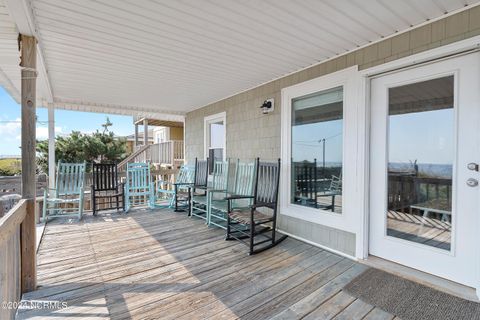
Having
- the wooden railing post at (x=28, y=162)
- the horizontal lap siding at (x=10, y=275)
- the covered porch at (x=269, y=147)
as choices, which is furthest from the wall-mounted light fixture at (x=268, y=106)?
the horizontal lap siding at (x=10, y=275)

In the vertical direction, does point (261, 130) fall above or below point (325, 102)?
below

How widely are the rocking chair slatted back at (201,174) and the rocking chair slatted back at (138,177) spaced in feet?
4.19

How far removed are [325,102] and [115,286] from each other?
326 centimetres

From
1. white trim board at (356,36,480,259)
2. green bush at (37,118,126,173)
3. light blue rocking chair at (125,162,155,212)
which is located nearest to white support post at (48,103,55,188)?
light blue rocking chair at (125,162,155,212)

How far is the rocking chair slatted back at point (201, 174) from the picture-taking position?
5.01m

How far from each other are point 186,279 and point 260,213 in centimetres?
150

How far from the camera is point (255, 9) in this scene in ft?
7.04

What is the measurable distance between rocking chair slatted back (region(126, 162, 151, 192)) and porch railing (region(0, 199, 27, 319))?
3262 millimetres

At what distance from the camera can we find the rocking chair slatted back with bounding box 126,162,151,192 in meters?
5.46

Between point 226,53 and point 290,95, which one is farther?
point 290,95

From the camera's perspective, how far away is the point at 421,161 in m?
2.55

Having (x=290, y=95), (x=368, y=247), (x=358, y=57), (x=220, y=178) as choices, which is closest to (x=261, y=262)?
(x=368, y=247)

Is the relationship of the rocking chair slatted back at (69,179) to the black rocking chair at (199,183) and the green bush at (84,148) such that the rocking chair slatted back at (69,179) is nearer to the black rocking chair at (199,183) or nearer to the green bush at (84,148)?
the black rocking chair at (199,183)

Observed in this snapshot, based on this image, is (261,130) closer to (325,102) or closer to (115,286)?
(325,102)
